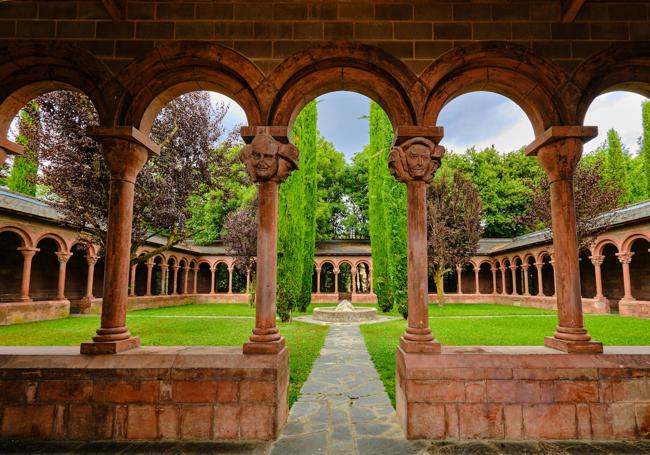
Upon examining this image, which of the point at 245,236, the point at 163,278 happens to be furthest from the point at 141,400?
the point at 163,278

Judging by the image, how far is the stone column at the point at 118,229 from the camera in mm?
3742

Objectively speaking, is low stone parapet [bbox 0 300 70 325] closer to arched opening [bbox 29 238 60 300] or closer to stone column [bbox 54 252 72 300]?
stone column [bbox 54 252 72 300]

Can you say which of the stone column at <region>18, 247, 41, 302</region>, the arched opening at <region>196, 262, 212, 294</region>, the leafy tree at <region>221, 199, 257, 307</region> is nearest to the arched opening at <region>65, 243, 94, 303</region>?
the stone column at <region>18, 247, 41, 302</region>

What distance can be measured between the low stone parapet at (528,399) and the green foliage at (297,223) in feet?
33.1

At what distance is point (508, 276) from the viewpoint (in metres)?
26.5

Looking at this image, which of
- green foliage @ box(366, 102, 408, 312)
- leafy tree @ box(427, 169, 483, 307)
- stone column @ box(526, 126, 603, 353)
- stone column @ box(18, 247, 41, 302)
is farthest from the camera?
leafy tree @ box(427, 169, 483, 307)

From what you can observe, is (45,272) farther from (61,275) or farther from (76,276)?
(61,275)

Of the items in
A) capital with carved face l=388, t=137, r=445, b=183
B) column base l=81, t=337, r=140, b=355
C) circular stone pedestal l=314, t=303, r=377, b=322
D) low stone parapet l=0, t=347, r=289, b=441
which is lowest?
circular stone pedestal l=314, t=303, r=377, b=322

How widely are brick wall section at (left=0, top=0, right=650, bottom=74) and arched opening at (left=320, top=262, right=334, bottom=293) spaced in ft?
79.4

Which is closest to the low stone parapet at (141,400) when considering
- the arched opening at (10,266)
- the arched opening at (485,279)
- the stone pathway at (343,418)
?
the stone pathway at (343,418)

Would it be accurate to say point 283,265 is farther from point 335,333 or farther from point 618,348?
point 618,348

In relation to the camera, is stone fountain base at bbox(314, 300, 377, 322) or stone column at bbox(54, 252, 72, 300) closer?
stone fountain base at bbox(314, 300, 377, 322)

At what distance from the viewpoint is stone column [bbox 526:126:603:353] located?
369 centimetres

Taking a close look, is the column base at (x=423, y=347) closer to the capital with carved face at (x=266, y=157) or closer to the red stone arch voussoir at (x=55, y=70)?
the capital with carved face at (x=266, y=157)
